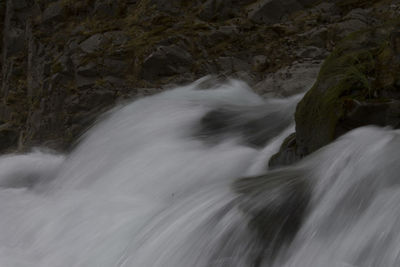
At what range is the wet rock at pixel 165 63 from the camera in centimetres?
984

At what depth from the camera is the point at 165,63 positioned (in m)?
9.87

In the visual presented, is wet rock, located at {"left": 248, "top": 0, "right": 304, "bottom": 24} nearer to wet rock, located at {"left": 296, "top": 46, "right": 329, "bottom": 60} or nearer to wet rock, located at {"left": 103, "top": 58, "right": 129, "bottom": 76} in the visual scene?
wet rock, located at {"left": 296, "top": 46, "right": 329, "bottom": 60}

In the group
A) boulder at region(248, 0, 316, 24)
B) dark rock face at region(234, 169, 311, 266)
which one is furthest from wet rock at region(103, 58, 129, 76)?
dark rock face at region(234, 169, 311, 266)

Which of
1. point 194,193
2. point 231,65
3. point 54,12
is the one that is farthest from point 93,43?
point 194,193

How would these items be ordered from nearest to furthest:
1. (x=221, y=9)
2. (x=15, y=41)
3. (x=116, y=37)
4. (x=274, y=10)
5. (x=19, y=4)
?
(x=274, y=10) → (x=221, y=9) → (x=116, y=37) → (x=15, y=41) → (x=19, y=4)

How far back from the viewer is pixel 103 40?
11172mm

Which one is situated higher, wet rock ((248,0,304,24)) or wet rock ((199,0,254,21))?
wet rock ((199,0,254,21))

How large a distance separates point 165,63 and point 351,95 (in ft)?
19.4

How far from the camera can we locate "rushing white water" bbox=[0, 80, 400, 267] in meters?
3.30

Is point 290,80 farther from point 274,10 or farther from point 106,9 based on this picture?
point 106,9

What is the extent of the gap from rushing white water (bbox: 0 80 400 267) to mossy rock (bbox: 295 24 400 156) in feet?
0.66

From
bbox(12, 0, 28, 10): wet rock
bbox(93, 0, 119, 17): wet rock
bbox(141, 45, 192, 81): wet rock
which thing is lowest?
bbox(141, 45, 192, 81): wet rock

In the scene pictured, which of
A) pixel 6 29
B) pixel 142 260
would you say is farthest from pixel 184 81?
pixel 6 29

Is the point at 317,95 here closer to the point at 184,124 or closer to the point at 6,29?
the point at 184,124
